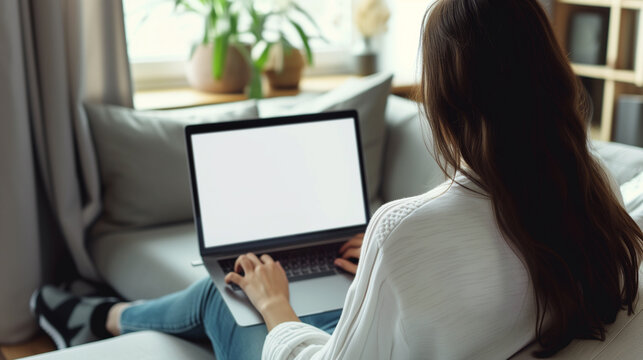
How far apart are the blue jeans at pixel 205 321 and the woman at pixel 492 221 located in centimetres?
34

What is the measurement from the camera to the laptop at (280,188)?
1383mm

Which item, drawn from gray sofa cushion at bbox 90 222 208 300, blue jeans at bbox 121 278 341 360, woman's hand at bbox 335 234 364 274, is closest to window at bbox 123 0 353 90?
gray sofa cushion at bbox 90 222 208 300

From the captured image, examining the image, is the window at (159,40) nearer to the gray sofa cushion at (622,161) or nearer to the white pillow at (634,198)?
the gray sofa cushion at (622,161)

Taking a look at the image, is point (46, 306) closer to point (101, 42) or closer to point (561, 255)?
point (101, 42)

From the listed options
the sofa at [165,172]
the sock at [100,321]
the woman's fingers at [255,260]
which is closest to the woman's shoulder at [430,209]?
the woman's fingers at [255,260]

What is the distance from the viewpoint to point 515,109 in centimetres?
76

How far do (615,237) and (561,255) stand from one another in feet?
0.28

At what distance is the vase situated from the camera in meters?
2.96

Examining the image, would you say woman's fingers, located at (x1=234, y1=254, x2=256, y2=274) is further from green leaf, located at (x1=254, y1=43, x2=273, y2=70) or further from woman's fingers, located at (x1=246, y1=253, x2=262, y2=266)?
green leaf, located at (x1=254, y1=43, x2=273, y2=70)

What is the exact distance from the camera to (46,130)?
6.10 feet

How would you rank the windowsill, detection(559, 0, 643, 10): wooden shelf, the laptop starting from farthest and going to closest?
the windowsill, detection(559, 0, 643, 10): wooden shelf, the laptop

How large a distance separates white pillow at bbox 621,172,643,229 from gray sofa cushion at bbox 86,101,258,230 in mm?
1111

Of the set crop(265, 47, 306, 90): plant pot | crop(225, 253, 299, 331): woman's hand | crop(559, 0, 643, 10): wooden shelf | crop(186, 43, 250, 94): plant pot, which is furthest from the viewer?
crop(265, 47, 306, 90): plant pot

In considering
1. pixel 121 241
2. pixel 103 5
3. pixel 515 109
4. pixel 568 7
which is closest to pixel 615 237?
pixel 515 109
